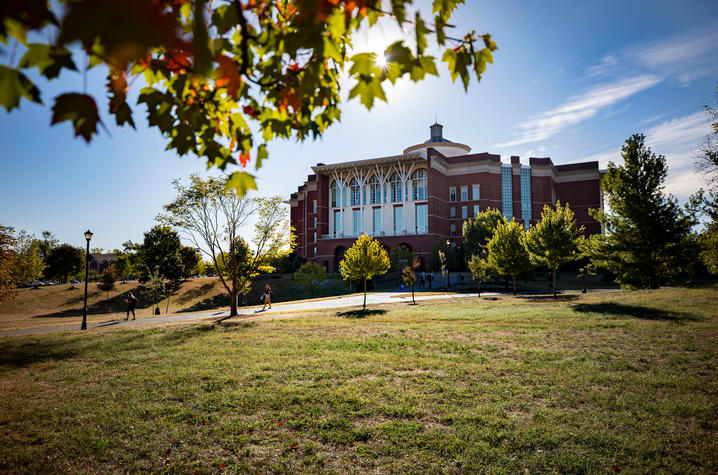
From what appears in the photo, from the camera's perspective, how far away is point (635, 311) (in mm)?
14281

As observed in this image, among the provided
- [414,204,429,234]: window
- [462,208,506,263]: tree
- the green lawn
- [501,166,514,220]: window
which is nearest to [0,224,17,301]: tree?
the green lawn

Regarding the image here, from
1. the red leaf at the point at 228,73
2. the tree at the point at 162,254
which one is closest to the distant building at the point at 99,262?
the tree at the point at 162,254

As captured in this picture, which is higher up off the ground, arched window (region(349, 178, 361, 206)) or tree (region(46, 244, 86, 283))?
arched window (region(349, 178, 361, 206))

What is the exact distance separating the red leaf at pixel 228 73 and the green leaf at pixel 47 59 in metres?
0.77

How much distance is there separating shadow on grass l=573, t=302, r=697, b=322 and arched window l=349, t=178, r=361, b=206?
152 ft

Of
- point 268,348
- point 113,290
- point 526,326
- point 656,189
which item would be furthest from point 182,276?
point 656,189

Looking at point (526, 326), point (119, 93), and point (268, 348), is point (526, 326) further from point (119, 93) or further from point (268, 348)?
point (119, 93)

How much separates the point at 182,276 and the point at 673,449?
167 ft

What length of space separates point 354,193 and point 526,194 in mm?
29550

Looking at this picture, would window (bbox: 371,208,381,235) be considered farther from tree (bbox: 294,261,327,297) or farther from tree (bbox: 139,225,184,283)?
tree (bbox: 139,225,184,283)

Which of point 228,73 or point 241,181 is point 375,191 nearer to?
point 241,181

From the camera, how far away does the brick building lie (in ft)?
188

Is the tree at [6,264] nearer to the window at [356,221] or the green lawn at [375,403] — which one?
the green lawn at [375,403]

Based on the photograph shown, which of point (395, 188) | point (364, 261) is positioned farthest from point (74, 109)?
point (395, 188)
